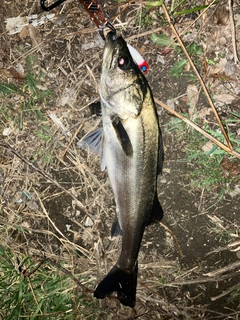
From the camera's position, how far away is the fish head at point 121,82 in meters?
2.94

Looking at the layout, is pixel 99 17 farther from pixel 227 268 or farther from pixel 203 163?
pixel 227 268

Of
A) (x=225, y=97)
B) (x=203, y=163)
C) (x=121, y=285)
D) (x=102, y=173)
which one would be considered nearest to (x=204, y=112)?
(x=225, y=97)

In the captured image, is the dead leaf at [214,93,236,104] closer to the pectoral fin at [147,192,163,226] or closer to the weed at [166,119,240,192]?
the weed at [166,119,240,192]

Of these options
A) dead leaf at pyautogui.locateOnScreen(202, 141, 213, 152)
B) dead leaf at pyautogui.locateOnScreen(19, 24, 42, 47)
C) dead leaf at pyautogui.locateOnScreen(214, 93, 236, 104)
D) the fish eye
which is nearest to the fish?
the fish eye

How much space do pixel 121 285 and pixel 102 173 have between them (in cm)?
127

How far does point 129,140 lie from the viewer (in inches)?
118

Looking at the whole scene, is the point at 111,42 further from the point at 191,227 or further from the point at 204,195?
the point at 191,227

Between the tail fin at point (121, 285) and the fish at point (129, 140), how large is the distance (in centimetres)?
22

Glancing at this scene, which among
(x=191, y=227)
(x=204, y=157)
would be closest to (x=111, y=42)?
(x=204, y=157)

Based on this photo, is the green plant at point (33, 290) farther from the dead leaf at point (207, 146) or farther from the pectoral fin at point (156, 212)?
the dead leaf at point (207, 146)

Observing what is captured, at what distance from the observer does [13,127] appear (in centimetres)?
404

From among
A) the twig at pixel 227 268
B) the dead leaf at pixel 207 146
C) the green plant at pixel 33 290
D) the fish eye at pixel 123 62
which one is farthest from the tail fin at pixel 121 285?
the fish eye at pixel 123 62

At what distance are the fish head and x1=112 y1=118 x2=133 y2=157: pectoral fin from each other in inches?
3.0

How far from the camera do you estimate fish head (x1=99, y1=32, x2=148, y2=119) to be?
2.94 metres
